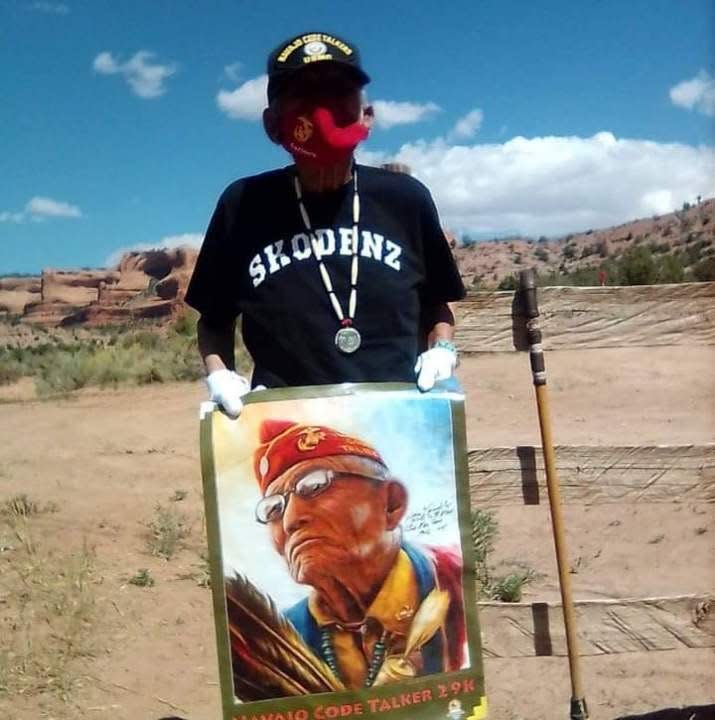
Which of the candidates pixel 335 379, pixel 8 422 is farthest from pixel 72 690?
pixel 8 422

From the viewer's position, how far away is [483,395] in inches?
407

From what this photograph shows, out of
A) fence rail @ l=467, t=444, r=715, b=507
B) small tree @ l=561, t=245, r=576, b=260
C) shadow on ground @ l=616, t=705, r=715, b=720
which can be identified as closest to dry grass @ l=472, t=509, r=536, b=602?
shadow on ground @ l=616, t=705, r=715, b=720

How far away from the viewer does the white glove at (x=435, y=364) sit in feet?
7.95

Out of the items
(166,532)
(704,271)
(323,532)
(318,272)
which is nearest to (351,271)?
(318,272)

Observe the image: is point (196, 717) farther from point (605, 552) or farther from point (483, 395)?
point (483, 395)

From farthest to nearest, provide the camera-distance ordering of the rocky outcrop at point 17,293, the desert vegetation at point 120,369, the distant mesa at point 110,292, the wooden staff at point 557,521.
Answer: the rocky outcrop at point 17,293
the distant mesa at point 110,292
the desert vegetation at point 120,369
the wooden staff at point 557,521

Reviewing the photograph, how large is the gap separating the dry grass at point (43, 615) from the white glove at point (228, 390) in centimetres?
200

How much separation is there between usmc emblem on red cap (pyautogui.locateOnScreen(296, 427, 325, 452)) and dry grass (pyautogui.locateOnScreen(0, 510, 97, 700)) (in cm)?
205

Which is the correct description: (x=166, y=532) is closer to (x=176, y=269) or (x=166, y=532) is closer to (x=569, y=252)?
(x=569, y=252)

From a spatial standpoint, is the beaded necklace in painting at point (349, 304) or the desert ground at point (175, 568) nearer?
the beaded necklace in painting at point (349, 304)

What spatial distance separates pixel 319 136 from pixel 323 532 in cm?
90

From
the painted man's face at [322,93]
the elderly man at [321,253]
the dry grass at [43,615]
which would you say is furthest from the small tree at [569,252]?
the painted man's face at [322,93]

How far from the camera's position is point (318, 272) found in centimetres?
241
